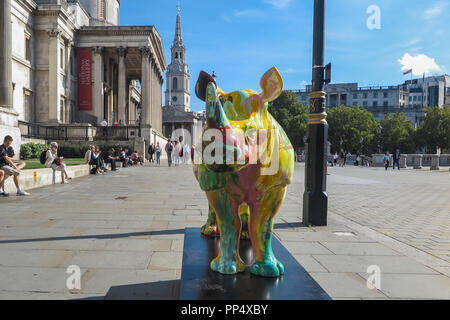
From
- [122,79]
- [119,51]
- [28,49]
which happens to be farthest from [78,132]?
[119,51]

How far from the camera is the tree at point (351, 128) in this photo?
66.0 m

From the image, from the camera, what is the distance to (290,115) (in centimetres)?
6625

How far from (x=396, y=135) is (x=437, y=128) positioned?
277 inches

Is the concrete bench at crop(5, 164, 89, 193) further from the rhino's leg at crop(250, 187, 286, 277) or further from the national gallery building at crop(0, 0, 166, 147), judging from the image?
the national gallery building at crop(0, 0, 166, 147)

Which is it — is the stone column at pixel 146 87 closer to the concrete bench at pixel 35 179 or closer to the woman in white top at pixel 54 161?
the concrete bench at pixel 35 179

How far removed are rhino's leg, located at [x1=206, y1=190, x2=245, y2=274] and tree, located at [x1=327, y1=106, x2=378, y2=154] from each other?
6689 cm

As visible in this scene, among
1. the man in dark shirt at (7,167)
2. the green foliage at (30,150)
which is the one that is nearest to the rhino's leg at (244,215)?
the man in dark shirt at (7,167)

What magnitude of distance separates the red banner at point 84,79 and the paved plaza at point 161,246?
1283 inches

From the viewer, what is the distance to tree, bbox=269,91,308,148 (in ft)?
208

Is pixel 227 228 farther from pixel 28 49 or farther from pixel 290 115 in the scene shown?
pixel 290 115

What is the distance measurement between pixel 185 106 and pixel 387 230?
127030 millimetres

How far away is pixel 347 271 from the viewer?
3850 mm

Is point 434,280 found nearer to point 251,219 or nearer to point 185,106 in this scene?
point 251,219

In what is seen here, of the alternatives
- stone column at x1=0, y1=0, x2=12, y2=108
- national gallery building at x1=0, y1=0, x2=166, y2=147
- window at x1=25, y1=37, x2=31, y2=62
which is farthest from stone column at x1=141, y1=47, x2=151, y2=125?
stone column at x1=0, y1=0, x2=12, y2=108
